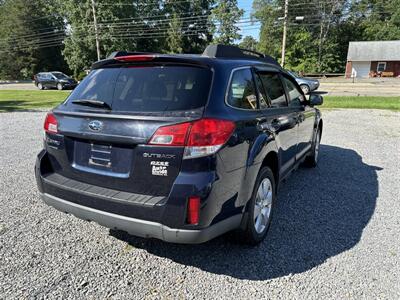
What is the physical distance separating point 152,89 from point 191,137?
0.66m

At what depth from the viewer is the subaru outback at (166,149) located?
2.29 metres

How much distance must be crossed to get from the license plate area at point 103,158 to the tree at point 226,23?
50.6 metres

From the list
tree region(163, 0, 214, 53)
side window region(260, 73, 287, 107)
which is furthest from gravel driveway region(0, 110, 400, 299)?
tree region(163, 0, 214, 53)

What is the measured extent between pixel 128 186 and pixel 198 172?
22.9 inches

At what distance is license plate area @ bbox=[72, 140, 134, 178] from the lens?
243cm

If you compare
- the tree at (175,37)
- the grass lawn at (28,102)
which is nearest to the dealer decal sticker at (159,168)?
the grass lawn at (28,102)

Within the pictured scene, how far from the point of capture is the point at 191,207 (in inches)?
88.9

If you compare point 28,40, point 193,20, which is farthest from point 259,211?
point 28,40

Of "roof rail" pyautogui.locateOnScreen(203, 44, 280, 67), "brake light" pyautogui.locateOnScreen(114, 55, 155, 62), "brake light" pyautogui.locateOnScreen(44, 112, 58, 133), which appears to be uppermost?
"roof rail" pyautogui.locateOnScreen(203, 44, 280, 67)

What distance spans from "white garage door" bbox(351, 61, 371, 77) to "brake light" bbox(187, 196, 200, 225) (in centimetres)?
5643

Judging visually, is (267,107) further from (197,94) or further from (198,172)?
(198,172)

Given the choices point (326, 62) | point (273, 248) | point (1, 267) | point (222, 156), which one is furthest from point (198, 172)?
point (326, 62)

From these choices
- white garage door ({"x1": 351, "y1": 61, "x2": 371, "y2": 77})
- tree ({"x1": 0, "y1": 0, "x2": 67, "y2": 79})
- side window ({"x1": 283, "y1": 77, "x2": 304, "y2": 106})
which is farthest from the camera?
tree ({"x1": 0, "y1": 0, "x2": 67, "y2": 79})

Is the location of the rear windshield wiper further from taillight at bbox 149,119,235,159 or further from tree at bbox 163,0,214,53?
tree at bbox 163,0,214,53
